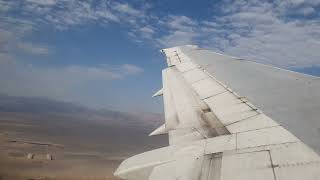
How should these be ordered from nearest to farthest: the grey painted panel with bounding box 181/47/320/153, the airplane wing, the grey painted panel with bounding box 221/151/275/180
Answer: the grey painted panel with bounding box 221/151/275/180
the airplane wing
the grey painted panel with bounding box 181/47/320/153

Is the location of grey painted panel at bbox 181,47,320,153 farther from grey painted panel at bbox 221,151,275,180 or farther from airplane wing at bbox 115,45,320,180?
grey painted panel at bbox 221,151,275,180

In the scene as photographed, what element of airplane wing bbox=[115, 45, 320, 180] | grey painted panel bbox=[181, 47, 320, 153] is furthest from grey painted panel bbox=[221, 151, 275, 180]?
grey painted panel bbox=[181, 47, 320, 153]

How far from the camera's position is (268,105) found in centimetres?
355

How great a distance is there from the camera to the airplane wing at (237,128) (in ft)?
7.38

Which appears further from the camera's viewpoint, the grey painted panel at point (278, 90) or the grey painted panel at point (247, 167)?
the grey painted panel at point (278, 90)

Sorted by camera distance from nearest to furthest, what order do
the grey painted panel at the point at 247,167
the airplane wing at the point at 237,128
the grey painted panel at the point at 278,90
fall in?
1. the grey painted panel at the point at 247,167
2. the airplane wing at the point at 237,128
3. the grey painted panel at the point at 278,90

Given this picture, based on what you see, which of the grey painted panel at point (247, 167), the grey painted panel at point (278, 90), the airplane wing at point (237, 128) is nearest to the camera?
the grey painted panel at point (247, 167)

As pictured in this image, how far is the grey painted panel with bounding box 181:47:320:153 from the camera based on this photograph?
2820 millimetres

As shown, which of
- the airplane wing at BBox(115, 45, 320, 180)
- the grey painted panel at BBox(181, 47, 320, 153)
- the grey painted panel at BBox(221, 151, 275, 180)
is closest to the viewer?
the grey painted panel at BBox(221, 151, 275, 180)

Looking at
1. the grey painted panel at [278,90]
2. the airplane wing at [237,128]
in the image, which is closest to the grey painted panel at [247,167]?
the airplane wing at [237,128]

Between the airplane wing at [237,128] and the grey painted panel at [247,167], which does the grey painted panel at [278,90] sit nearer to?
the airplane wing at [237,128]

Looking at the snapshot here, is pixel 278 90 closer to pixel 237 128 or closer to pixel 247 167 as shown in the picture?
pixel 237 128

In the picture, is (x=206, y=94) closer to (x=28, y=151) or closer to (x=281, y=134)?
(x=281, y=134)

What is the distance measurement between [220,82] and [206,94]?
44 centimetres
